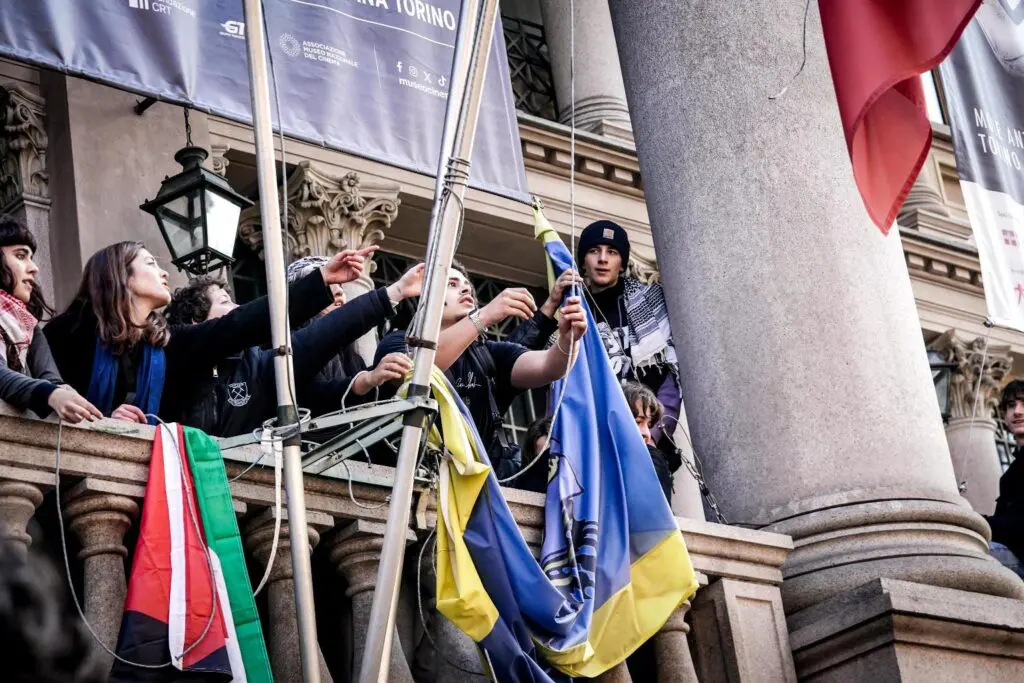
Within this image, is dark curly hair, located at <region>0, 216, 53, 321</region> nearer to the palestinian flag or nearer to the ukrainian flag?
the palestinian flag

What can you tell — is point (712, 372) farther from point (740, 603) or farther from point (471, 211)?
point (471, 211)

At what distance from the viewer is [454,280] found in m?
7.71

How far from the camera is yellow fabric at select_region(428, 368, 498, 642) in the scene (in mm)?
6602

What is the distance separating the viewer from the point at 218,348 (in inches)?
272

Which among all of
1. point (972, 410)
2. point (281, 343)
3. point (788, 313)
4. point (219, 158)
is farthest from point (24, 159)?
point (972, 410)

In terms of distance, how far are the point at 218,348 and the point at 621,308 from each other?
297 cm

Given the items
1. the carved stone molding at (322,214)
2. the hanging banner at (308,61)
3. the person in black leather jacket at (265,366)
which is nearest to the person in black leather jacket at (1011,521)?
the hanging banner at (308,61)

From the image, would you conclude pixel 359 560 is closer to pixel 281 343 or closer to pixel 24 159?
pixel 281 343

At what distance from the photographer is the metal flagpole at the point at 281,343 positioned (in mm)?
5766

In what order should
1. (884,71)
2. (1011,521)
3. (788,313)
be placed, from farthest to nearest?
1. (1011,521)
2. (788,313)
3. (884,71)

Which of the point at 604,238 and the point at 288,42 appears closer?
the point at 604,238

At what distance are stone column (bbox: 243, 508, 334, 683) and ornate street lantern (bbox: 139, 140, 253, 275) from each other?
3.03 metres

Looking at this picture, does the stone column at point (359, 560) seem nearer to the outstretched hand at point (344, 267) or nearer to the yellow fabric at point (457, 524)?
the yellow fabric at point (457, 524)

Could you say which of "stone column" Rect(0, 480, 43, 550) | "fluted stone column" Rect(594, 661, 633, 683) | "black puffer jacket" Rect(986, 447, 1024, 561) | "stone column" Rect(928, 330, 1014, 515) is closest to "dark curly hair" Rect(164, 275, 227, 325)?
"stone column" Rect(0, 480, 43, 550)
